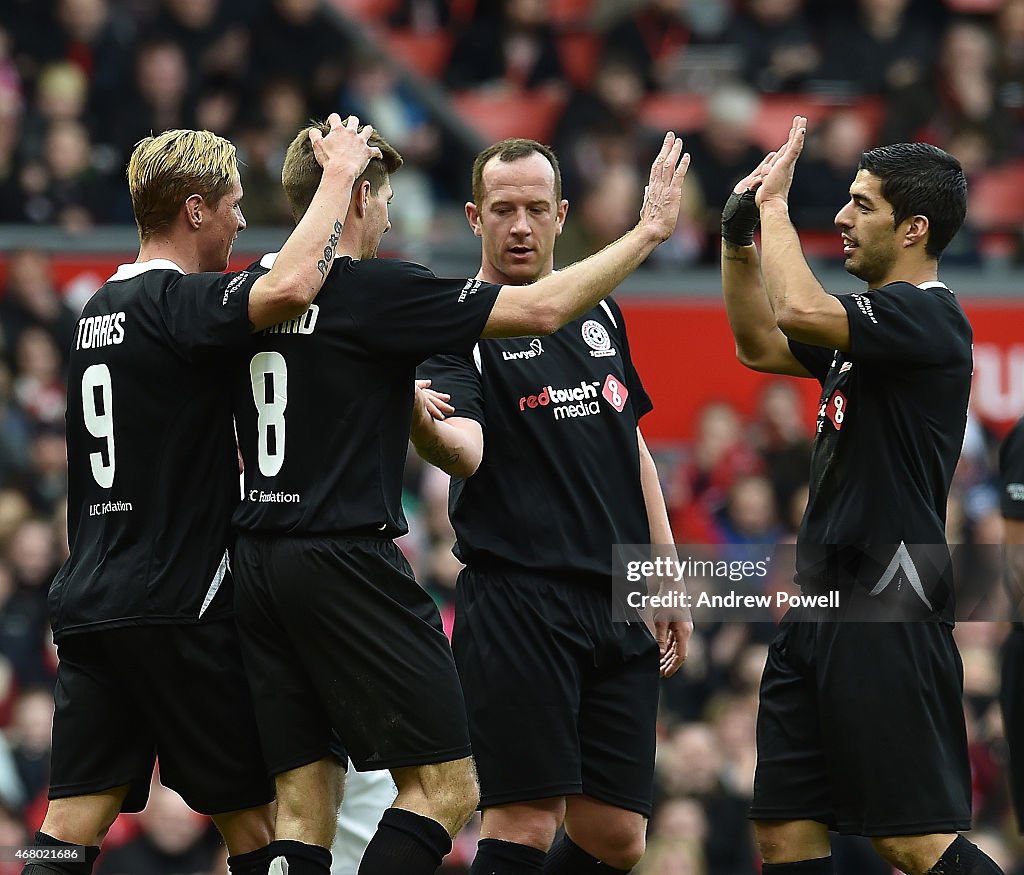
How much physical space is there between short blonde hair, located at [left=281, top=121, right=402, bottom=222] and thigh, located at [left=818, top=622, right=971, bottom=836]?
207 centimetres

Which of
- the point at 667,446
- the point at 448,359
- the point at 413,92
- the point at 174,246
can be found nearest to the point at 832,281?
the point at 667,446

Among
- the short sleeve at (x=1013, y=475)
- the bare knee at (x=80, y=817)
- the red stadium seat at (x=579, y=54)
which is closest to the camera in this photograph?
the bare knee at (x=80, y=817)

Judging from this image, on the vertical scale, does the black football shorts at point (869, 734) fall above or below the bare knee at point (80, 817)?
above

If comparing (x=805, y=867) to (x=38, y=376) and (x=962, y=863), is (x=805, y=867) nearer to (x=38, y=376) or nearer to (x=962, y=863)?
(x=962, y=863)

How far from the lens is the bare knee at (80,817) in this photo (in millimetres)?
5559

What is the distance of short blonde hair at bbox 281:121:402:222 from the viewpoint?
5648 millimetres

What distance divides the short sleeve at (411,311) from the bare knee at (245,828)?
1.57 metres

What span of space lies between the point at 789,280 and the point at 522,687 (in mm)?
1637

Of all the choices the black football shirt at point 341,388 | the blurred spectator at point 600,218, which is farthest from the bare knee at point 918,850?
the blurred spectator at point 600,218

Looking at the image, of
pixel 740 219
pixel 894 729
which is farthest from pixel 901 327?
pixel 894 729

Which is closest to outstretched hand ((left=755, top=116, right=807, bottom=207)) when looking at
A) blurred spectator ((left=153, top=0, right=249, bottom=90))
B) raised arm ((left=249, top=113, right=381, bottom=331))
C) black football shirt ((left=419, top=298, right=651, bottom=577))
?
black football shirt ((left=419, top=298, right=651, bottom=577))

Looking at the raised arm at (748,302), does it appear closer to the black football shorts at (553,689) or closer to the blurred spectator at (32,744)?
the black football shorts at (553,689)

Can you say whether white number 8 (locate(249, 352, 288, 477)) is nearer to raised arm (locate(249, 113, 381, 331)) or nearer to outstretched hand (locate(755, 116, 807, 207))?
raised arm (locate(249, 113, 381, 331))

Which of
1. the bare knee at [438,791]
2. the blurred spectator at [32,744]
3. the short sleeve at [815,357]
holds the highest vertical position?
the short sleeve at [815,357]
